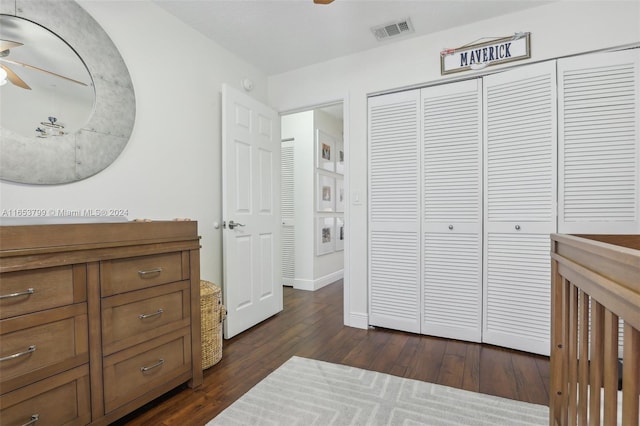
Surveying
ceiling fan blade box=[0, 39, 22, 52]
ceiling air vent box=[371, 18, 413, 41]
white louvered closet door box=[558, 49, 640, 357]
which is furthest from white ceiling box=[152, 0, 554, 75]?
ceiling fan blade box=[0, 39, 22, 52]

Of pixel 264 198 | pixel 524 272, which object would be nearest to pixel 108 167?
pixel 264 198

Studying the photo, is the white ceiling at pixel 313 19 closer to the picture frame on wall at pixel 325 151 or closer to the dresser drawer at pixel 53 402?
the picture frame on wall at pixel 325 151

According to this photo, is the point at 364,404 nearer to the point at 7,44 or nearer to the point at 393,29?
the point at 7,44

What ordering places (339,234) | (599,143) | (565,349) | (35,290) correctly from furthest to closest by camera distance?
1. (339,234)
2. (599,143)
3. (35,290)
4. (565,349)

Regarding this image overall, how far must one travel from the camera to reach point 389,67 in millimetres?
2775

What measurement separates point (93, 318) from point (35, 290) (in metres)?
0.25

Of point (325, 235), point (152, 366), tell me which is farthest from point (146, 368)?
point (325, 235)

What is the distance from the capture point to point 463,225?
8.35 feet

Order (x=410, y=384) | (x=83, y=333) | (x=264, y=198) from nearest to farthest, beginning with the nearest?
1. (x=83, y=333)
2. (x=410, y=384)
3. (x=264, y=198)

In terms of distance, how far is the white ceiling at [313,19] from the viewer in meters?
2.23

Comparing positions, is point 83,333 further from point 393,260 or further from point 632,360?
point 393,260

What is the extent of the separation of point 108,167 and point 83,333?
1018 millimetres

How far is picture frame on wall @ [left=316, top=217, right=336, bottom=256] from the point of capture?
4375 mm

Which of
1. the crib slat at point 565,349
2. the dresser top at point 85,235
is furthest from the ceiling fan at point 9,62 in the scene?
the crib slat at point 565,349
